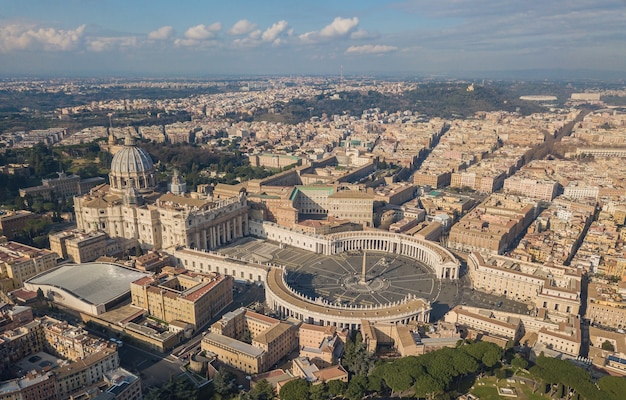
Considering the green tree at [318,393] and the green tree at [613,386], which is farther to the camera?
the green tree at [318,393]

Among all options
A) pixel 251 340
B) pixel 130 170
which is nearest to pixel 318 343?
pixel 251 340

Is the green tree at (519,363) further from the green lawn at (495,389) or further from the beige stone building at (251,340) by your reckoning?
the beige stone building at (251,340)

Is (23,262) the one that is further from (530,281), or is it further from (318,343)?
(530,281)

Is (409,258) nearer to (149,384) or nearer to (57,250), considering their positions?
(149,384)

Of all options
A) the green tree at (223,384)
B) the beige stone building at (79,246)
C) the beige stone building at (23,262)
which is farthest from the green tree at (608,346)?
the beige stone building at (23,262)

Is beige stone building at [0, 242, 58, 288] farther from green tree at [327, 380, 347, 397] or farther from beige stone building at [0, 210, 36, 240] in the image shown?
green tree at [327, 380, 347, 397]

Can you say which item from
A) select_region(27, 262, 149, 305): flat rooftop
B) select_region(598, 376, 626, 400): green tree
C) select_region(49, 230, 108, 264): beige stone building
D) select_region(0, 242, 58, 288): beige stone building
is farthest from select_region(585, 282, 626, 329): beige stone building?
select_region(0, 242, 58, 288): beige stone building
